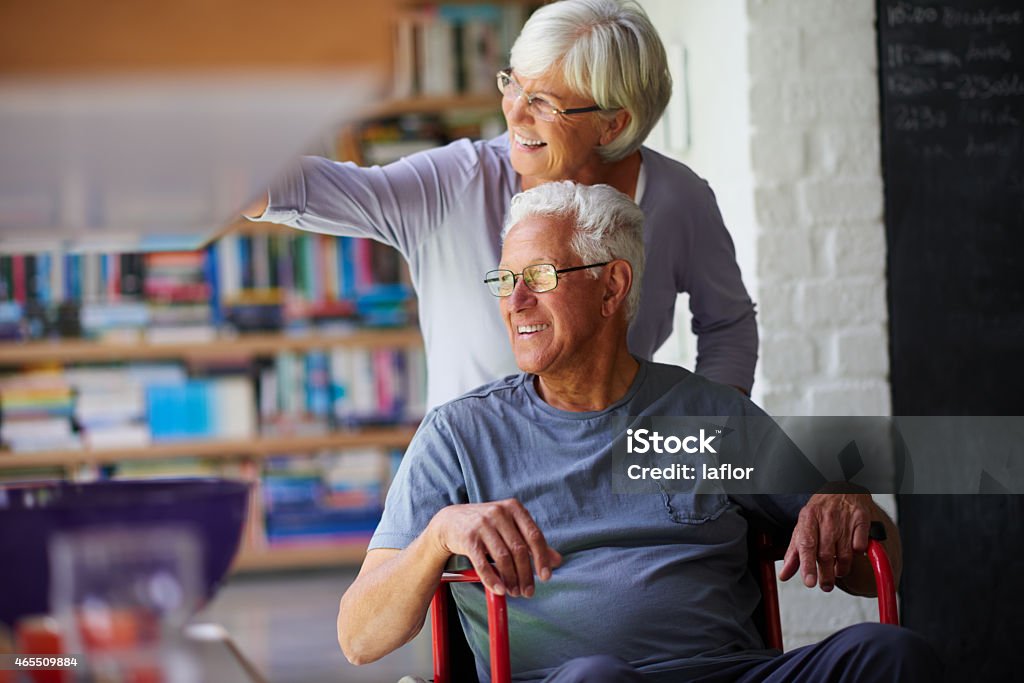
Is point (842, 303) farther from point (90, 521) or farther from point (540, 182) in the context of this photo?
point (90, 521)

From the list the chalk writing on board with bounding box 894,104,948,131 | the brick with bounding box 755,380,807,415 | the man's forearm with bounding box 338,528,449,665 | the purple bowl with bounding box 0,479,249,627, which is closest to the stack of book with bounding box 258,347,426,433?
the brick with bounding box 755,380,807,415

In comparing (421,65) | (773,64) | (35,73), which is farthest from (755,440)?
(421,65)

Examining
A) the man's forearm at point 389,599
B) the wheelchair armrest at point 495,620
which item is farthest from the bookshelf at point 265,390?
the wheelchair armrest at point 495,620

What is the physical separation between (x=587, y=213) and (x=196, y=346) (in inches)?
106

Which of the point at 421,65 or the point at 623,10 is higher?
the point at 421,65

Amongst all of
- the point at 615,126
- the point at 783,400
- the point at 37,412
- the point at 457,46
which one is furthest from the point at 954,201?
the point at 37,412

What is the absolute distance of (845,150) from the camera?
2.60 m

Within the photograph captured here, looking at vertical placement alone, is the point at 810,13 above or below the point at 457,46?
below

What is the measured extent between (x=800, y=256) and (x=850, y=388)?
1.03ft

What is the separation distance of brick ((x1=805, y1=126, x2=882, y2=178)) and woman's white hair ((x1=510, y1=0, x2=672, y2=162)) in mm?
858

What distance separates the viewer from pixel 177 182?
1.83 ft

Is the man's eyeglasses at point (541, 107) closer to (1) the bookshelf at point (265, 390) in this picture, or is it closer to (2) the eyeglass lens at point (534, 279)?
(2) the eyeglass lens at point (534, 279)

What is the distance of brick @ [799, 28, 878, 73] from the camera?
2.58 m

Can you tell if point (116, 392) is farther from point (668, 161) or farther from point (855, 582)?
point (855, 582)
